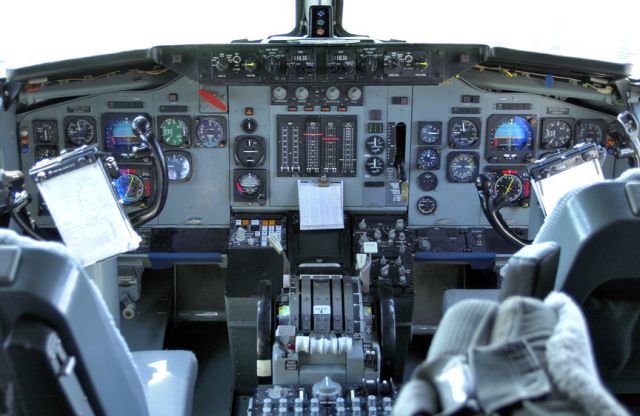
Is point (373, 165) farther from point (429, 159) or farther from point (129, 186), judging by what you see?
point (129, 186)

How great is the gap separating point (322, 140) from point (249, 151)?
1.49ft

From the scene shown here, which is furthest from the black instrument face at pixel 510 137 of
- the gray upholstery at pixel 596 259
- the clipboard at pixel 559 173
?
the gray upholstery at pixel 596 259

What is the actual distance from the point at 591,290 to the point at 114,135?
3.50 m

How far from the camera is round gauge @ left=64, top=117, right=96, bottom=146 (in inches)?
169

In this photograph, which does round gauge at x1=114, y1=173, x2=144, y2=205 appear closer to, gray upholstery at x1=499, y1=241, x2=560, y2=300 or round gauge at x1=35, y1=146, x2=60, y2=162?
round gauge at x1=35, y1=146, x2=60, y2=162

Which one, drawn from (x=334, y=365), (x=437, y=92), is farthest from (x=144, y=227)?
(x=437, y=92)

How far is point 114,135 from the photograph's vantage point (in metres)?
4.31

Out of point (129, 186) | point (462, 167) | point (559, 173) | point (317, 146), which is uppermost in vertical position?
point (559, 173)

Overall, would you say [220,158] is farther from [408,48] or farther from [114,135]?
[408,48]

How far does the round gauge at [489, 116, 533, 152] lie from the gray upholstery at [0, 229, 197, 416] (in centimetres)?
333

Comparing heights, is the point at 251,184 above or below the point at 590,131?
below

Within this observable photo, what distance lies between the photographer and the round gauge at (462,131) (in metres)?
4.36

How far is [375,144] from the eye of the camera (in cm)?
437

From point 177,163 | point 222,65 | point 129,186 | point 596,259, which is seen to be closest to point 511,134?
point 222,65
